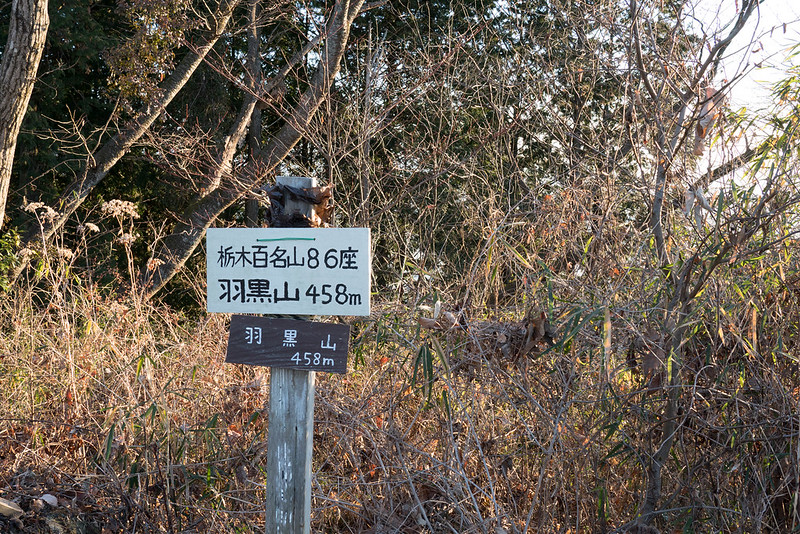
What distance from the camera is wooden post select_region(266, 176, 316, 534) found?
7.97 feet

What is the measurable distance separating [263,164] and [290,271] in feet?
20.0

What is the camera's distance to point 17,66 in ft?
18.6

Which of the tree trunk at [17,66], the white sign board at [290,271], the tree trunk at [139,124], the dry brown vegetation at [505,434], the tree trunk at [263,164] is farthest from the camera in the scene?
the tree trunk at [139,124]

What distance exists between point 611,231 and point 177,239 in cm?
776

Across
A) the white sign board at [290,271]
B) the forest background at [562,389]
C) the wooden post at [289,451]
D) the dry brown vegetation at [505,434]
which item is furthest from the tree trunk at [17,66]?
the wooden post at [289,451]

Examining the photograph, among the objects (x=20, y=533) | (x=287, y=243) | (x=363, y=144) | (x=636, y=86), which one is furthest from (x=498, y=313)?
(x=363, y=144)

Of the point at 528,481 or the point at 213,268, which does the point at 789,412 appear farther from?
the point at 213,268

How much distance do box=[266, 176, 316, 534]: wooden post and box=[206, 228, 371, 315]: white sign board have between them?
0.49 feet

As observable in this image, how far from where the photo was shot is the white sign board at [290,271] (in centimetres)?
234

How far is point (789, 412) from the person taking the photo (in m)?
2.59

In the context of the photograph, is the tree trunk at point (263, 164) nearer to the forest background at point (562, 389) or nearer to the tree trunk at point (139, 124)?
the tree trunk at point (139, 124)

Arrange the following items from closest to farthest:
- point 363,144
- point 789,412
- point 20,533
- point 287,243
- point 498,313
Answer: point 287,243 → point 789,412 → point 20,533 → point 498,313 → point 363,144

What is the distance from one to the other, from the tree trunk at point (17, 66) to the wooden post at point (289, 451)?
4.39 metres

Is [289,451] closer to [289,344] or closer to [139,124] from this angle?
[289,344]
